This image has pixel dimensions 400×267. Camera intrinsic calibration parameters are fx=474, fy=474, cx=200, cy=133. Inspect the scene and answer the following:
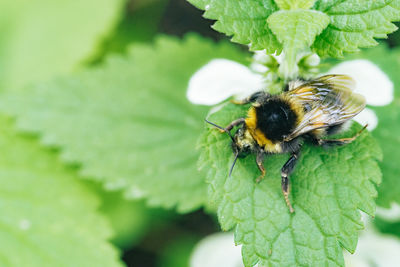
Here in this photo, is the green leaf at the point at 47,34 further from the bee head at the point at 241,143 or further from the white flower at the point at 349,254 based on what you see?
the bee head at the point at 241,143

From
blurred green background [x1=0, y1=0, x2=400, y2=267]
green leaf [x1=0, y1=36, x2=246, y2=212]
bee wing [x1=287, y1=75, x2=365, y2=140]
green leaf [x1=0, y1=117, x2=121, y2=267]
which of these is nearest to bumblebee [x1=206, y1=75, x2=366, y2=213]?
bee wing [x1=287, y1=75, x2=365, y2=140]

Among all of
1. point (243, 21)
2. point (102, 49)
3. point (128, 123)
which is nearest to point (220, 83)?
point (243, 21)

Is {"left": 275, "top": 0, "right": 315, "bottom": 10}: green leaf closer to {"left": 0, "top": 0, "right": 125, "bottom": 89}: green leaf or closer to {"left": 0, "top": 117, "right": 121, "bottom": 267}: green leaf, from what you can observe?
{"left": 0, "top": 117, "right": 121, "bottom": 267}: green leaf

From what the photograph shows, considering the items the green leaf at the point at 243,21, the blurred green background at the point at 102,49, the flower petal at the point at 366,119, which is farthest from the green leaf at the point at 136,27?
the flower petal at the point at 366,119

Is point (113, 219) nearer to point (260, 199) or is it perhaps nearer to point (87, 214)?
point (87, 214)

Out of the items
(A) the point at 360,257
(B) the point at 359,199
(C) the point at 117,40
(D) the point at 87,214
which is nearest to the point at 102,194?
(D) the point at 87,214

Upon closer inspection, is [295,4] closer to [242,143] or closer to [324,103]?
[324,103]
